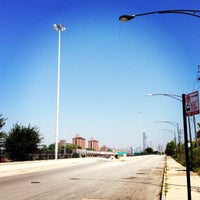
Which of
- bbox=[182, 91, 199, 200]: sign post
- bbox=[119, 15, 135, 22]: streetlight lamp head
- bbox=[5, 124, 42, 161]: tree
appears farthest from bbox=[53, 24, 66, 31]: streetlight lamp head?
bbox=[182, 91, 199, 200]: sign post

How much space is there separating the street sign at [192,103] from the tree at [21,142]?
37.1 m

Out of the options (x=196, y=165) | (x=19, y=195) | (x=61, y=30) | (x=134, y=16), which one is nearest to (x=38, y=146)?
(x=61, y=30)

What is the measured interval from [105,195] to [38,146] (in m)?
34.3

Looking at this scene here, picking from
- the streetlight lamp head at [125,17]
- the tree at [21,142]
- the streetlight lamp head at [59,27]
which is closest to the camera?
the streetlight lamp head at [125,17]

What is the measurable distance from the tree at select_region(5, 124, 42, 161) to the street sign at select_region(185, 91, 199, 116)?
122 ft

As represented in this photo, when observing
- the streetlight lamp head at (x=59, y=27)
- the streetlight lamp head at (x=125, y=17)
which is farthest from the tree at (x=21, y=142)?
the streetlight lamp head at (x=125, y=17)

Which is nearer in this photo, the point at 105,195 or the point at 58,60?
the point at 105,195

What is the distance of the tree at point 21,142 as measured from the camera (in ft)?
134

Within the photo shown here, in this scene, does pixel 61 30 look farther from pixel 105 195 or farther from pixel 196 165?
pixel 105 195

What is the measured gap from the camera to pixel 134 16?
379 inches

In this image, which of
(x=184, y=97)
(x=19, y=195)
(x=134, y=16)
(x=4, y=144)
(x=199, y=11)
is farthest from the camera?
(x=4, y=144)

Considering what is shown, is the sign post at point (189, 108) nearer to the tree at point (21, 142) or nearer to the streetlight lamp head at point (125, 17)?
the streetlight lamp head at point (125, 17)

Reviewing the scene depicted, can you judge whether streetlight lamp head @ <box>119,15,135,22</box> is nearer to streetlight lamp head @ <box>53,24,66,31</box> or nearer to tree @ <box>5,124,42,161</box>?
tree @ <box>5,124,42,161</box>

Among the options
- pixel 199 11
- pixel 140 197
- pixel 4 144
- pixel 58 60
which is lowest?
pixel 140 197
